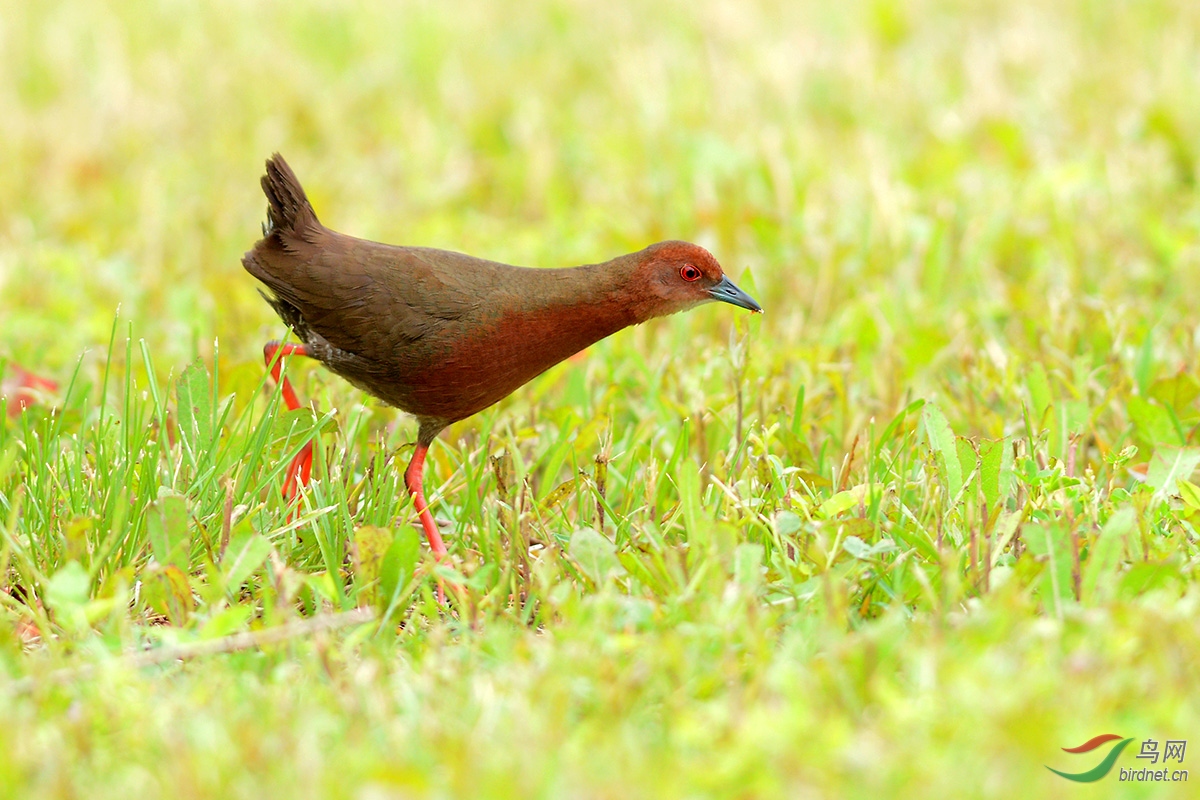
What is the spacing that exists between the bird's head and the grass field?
170mm

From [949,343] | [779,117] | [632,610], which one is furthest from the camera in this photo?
[779,117]

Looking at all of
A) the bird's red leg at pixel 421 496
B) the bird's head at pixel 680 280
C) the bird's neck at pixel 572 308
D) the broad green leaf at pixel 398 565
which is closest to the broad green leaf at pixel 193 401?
the bird's red leg at pixel 421 496

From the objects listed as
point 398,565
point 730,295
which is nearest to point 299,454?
point 398,565

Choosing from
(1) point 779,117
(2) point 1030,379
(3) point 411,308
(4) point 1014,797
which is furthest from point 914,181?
(4) point 1014,797

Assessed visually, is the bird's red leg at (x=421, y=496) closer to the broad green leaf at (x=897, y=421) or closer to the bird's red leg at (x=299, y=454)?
the bird's red leg at (x=299, y=454)

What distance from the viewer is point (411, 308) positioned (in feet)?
11.9

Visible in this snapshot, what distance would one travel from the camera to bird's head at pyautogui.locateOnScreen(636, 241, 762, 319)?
3.82 m

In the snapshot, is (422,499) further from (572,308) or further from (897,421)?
(897,421)

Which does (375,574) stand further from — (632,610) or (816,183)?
(816,183)

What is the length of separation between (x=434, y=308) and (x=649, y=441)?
93 centimetres

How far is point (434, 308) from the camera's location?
3.62 metres

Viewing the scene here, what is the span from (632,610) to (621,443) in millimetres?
1423

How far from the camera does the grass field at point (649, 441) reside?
2211mm

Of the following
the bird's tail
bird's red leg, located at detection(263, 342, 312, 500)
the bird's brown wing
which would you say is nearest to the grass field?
bird's red leg, located at detection(263, 342, 312, 500)
